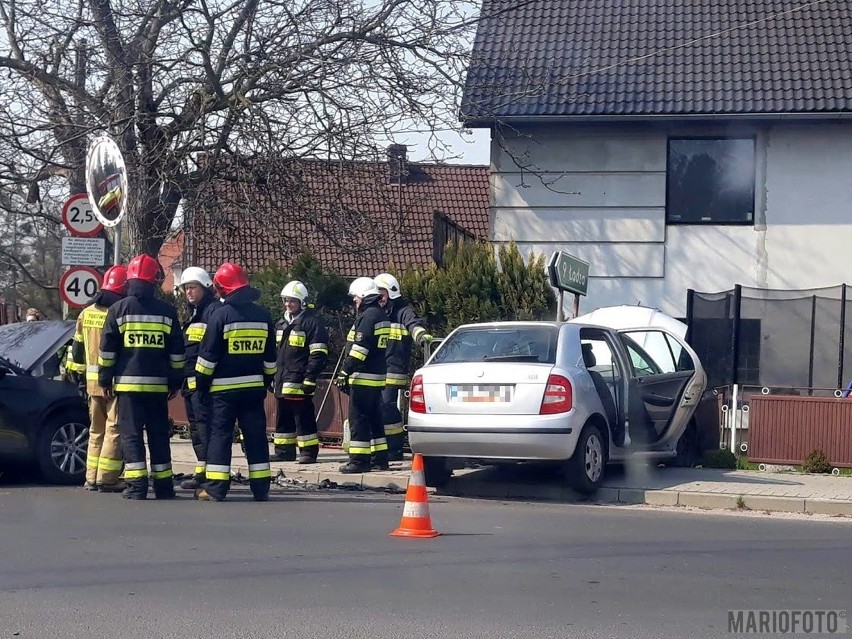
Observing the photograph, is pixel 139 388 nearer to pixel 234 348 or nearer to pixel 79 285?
pixel 234 348

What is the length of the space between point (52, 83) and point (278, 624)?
11469mm

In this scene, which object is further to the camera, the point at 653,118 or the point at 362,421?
the point at 653,118

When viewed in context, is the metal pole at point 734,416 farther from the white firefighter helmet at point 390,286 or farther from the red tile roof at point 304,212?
the red tile roof at point 304,212

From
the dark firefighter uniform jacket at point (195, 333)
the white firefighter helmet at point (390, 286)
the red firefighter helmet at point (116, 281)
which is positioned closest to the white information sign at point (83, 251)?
the red firefighter helmet at point (116, 281)

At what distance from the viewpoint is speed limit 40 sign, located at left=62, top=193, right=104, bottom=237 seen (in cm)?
1334

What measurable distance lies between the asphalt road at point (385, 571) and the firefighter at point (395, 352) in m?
2.85

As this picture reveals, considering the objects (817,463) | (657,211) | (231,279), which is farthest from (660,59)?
(231,279)

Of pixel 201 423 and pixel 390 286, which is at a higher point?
pixel 390 286

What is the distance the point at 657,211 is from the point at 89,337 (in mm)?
10377

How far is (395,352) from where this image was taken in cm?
1294

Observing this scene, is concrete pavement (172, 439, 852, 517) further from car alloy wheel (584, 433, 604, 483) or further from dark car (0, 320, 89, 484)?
dark car (0, 320, 89, 484)

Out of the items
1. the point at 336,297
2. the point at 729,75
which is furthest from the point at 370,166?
the point at 729,75

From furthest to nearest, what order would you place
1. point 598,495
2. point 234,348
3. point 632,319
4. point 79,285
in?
point 632,319, point 79,285, point 598,495, point 234,348

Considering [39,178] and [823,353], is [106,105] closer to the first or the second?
[39,178]
